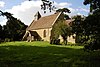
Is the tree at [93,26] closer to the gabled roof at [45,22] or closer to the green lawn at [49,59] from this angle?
the green lawn at [49,59]

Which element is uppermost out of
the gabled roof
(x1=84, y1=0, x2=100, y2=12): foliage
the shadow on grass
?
the gabled roof

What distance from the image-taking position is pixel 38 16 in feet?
295

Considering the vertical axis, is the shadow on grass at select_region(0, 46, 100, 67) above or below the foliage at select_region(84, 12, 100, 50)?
below

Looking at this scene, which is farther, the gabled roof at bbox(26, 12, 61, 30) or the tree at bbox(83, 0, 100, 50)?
the gabled roof at bbox(26, 12, 61, 30)

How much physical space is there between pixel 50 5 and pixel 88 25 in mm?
6029

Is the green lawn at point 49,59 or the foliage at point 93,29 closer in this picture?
the green lawn at point 49,59

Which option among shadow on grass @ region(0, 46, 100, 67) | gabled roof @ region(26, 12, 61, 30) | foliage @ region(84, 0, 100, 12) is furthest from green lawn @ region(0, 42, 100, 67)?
gabled roof @ region(26, 12, 61, 30)

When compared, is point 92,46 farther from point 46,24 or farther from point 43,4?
point 46,24

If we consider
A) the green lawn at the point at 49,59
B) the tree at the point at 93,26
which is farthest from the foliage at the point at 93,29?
the green lawn at the point at 49,59

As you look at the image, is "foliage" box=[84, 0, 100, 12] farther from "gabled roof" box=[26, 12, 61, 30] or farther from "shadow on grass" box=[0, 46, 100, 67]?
"gabled roof" box=[26, 12, 61, 30]

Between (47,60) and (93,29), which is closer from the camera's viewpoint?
(93,29)

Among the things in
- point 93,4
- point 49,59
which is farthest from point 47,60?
point 93,4

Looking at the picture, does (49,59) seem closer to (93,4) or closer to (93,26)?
(93,26)

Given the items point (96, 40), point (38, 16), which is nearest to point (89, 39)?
point (96, 40)
